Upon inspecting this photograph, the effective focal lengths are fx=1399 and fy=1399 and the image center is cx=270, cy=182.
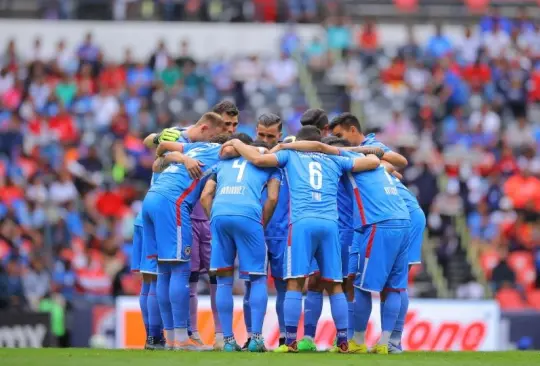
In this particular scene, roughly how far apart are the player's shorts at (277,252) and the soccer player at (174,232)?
0.83 metres

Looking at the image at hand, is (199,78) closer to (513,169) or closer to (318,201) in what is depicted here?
(513,169)

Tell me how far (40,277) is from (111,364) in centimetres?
1131

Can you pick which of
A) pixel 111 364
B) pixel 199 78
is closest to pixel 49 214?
pixel 199 78

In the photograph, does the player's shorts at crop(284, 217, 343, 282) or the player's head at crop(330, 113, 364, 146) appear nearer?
the player's shorts at crop(284, 217, 343, 282)

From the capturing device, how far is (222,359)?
1242 centimetres

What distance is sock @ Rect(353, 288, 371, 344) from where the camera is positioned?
1387cm

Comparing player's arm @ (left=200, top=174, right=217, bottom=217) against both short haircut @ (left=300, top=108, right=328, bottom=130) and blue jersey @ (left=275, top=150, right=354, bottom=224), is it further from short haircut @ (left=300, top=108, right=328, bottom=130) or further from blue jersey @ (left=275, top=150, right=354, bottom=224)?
short haircut @ (left=300, top=108, right=328, bottom=130)

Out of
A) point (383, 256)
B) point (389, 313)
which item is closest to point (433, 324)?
point (389, 313)

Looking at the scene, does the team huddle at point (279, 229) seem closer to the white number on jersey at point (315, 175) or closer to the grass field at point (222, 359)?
the white number on jersey at point (315, 175)

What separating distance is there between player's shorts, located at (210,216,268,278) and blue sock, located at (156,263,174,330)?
65cm

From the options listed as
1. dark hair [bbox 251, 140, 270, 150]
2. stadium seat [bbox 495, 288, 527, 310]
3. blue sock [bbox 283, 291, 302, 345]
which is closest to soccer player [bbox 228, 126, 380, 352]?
blue sock [bbox 283, 291, 302, 345]

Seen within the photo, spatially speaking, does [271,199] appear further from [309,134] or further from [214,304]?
[214,304]

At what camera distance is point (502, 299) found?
23125 mm

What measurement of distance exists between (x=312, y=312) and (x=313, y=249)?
906 millimetres
